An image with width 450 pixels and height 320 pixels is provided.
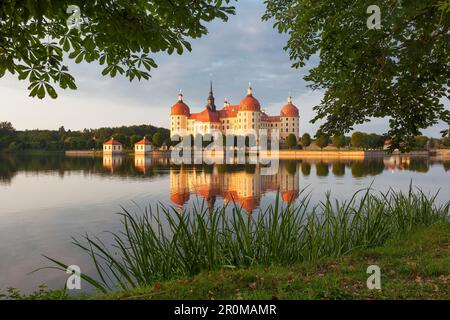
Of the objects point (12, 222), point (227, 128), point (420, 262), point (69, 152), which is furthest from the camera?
point (227, 128)

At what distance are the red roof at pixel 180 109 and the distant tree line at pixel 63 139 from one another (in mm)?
7103

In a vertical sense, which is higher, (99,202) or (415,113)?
(415,113)

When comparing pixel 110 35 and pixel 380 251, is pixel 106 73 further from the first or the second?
pixel 380 251

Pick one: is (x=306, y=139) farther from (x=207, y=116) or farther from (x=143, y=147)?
(x=143, y=147)

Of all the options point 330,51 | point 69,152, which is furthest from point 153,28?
point 69,152

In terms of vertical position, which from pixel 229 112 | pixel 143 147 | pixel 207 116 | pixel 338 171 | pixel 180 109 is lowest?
pixel 338 171

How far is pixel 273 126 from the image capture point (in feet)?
373

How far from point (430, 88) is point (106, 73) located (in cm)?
618

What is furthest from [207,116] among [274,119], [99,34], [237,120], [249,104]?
[99,34]

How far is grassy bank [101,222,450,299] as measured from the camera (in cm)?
400

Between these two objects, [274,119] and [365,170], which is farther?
[274,119]

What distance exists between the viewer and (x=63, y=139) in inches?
4289

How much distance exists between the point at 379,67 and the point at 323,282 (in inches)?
188

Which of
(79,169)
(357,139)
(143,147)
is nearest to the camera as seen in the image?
(79,169)
